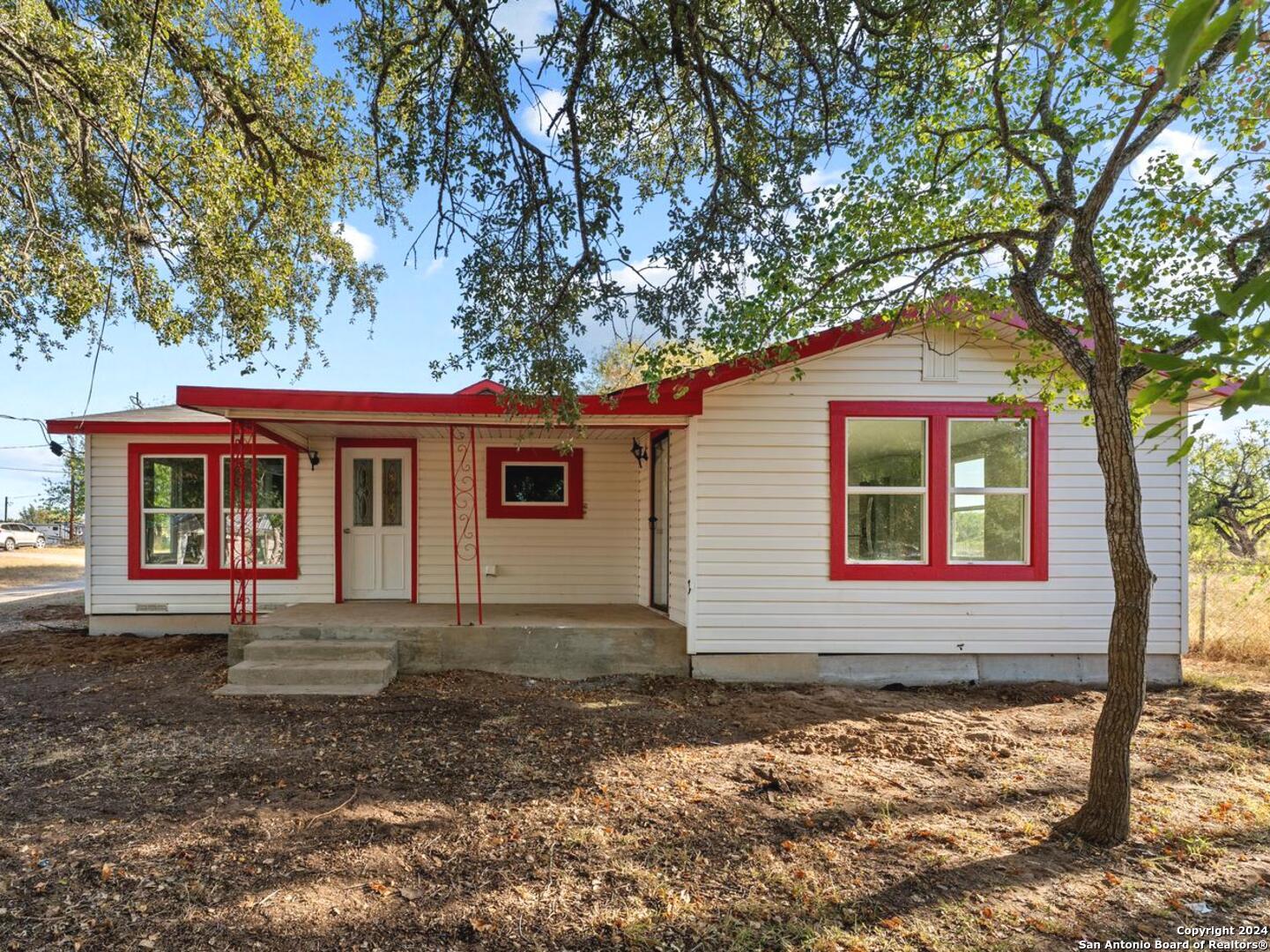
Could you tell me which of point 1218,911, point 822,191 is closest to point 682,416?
point 822,191

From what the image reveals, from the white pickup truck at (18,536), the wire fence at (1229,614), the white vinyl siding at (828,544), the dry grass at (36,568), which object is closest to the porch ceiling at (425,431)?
the white vinyl siding at (828,544)

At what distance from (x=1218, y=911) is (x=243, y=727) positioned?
5653 mm

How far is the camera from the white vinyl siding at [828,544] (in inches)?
255

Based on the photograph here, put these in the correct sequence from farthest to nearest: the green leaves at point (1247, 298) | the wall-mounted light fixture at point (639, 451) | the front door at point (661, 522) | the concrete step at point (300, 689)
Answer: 1. the wall-mounted light fixture at point (639, 451)
2. the front door at point (661, 522)
3. the concrete step at point (300, 689)
4. the green leaves at point (1247, 298)

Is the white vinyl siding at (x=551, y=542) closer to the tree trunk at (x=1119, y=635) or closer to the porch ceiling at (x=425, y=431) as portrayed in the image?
the porch ceiling at (x=425, y=431)

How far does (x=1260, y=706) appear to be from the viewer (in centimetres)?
591

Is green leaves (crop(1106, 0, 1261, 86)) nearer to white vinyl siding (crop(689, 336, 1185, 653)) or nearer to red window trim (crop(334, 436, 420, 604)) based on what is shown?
white vinyl siding (crop(689, 336, 1185, 653))

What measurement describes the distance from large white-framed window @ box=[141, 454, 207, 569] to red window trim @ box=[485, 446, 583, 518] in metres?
3.49

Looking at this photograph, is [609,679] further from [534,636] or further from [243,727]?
[243,727]

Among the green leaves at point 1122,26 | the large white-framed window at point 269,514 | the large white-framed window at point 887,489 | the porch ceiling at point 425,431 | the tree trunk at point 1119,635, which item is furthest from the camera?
the large white-framed window at point 269,514

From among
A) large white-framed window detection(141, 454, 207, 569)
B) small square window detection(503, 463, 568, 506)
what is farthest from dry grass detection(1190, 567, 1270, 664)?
large white-framed window detection(141, 454, 207, 569)

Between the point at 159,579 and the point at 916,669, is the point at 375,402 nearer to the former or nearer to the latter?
the point at 159,579

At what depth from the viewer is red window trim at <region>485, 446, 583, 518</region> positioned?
26.9ft

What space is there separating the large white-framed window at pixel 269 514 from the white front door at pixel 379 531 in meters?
0.73
